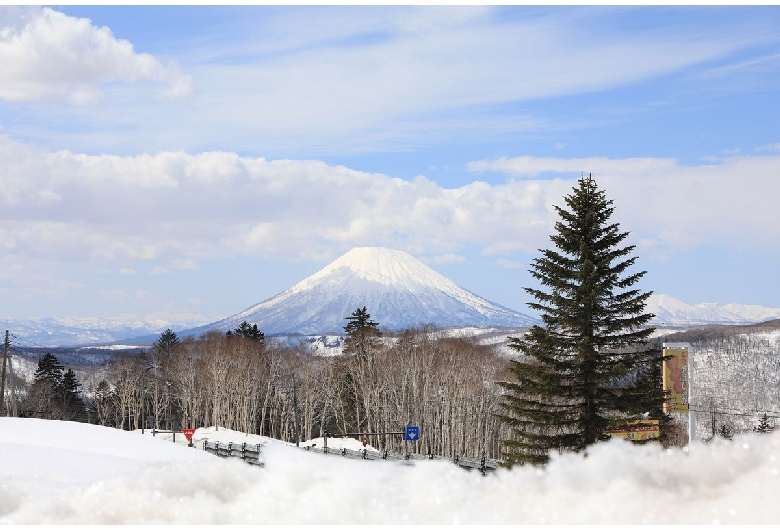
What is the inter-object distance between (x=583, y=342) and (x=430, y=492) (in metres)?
21.2

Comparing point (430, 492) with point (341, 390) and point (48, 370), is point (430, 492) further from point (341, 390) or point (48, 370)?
point (48, 370)

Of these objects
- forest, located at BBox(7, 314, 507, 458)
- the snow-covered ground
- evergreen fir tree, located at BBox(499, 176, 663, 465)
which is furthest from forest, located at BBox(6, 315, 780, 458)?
the snow-covered ground

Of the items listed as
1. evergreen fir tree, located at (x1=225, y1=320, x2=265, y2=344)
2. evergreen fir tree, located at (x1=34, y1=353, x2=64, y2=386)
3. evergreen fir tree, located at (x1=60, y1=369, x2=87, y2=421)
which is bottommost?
evergreen fir tree, located at (x1=60, y1=369, x2=87, y2=421)

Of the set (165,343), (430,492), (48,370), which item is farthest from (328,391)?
(430,492)

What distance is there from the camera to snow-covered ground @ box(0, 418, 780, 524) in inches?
109

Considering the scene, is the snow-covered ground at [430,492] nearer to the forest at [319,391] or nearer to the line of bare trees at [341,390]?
→ the forest at [319,391]

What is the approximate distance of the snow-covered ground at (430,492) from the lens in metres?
2.76

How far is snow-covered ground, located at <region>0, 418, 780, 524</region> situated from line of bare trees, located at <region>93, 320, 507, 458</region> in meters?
54.5

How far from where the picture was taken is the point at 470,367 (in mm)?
67125

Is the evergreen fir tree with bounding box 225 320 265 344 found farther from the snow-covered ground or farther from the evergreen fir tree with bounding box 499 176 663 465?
the snow-covered ground

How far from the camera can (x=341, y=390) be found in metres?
71.1

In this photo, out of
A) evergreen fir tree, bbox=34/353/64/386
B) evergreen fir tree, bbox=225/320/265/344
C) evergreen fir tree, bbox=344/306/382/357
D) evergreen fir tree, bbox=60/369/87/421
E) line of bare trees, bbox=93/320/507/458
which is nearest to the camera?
line of bare trees, bbox=93/320/507/458

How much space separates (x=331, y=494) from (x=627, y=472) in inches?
43.5

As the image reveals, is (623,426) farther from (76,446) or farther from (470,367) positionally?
(470,367)
